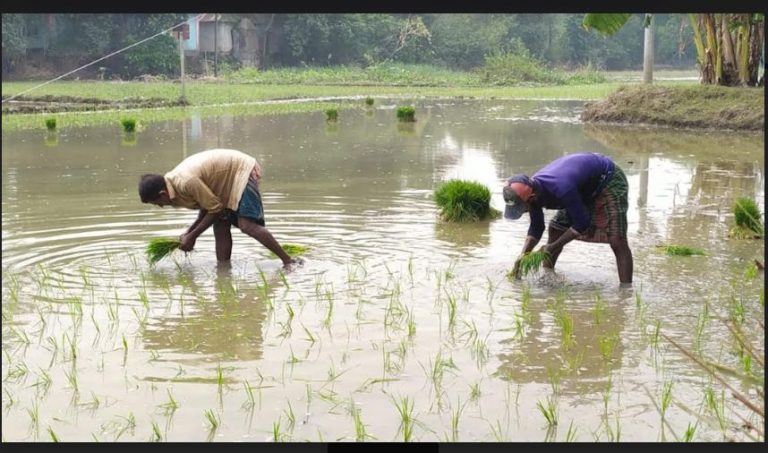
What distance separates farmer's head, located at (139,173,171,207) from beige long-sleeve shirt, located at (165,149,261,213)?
54 mm

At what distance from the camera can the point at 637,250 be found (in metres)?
7.59

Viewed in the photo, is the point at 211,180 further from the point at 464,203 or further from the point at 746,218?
the point at 746,218

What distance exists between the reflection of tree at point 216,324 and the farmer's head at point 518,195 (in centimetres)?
148

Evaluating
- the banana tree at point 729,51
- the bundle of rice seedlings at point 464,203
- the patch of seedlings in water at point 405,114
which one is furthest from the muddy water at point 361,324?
the patch of seedlings in water at point 405,114

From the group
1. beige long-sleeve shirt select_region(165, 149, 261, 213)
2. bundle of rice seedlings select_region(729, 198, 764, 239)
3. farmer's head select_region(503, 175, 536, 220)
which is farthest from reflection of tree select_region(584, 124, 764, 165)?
beige long-sleeve shirt select_region(165, 149, 261, 213)

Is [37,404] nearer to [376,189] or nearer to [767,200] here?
[767,200]

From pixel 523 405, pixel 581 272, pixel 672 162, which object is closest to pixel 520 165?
pixel 672 162

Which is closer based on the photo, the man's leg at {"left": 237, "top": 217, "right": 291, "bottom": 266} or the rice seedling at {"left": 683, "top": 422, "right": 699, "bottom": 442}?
the rice seedling at {"left": 683, "top": 422, "right": 699, "bottom": 442}

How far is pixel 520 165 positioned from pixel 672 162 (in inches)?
77.6

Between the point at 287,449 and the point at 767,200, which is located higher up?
the point at 767,200

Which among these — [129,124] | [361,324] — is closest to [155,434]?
[361,324]

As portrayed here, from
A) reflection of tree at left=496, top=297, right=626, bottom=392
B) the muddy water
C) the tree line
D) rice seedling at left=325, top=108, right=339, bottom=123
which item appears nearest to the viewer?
the muddy water

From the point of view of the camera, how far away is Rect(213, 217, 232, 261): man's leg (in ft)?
22.7

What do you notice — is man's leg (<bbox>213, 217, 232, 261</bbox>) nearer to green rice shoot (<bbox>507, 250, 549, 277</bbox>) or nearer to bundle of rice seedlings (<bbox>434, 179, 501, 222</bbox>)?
green rice shoot (<bbox>507, 250, 549, 277</bbox>)
